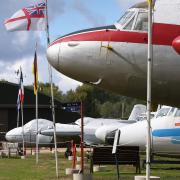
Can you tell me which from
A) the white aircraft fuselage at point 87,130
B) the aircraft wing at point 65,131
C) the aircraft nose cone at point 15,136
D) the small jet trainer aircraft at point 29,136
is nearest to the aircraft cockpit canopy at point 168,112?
the white aircraft fuselage at point 87,130

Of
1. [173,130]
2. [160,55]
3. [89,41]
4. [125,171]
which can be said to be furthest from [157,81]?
[125,171]

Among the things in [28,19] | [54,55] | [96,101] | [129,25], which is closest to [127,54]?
[129,25]

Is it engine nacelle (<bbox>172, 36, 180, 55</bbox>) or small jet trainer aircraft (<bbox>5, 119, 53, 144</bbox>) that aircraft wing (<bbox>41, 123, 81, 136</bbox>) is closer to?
small jet trainer aircraft (<bbox>5, 119, 53, 144</bbox>)

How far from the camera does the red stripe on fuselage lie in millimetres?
11555

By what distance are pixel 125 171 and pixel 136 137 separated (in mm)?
1581

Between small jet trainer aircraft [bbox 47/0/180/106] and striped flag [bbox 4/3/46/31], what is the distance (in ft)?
22.7

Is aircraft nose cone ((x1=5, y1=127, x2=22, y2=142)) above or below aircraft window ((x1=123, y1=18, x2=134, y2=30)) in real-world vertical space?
below

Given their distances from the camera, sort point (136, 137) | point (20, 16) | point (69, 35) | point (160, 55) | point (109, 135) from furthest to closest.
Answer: point (109, 135), point (136, 137), point (20, 16), point (69, 35), point (160, 55)

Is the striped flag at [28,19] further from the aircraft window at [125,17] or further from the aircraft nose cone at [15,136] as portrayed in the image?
the aircraft nose cone at [15,136]

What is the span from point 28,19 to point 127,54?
8176 millimetres

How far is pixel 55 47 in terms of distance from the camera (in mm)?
12156

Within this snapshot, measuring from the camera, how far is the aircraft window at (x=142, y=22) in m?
12.0

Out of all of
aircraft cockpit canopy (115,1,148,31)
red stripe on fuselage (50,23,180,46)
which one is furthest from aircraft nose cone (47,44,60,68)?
aircraft cockpit canopy (115,1,148,31)

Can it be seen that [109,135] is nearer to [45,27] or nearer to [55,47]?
[45,27]
